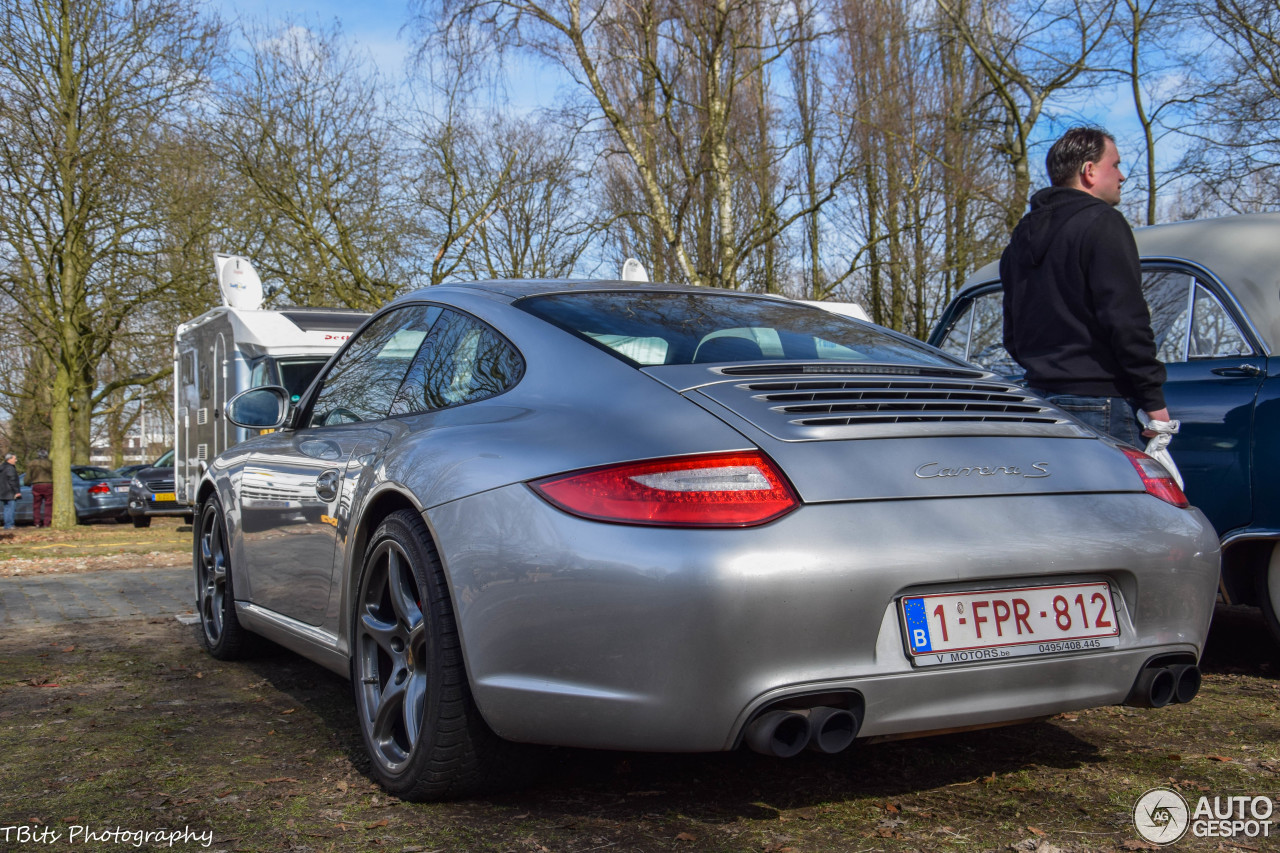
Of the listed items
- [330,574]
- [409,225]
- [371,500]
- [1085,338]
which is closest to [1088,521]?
[1085,338]

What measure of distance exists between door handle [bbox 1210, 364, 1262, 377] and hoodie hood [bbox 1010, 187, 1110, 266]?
884 millimetres

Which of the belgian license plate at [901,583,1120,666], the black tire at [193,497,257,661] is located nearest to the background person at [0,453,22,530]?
the black tire at [193,497,257,661]

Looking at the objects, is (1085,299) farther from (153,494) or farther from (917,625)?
(153,494)

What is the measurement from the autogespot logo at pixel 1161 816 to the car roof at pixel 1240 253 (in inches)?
85.7

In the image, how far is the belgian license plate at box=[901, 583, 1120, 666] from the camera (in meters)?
2.40

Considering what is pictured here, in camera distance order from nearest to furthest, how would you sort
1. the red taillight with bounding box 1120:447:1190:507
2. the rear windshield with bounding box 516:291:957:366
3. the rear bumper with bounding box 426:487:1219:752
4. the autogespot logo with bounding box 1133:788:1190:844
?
the rear bumper with bounding box 426:487:1219:752 → the autogespot logo with bounding box 1133:788:1190:844 → the red taillight with bounding box 1120:447:1190:507 → the rear windshield with bounding box 516:291:957:366

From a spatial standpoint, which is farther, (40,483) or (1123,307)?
(40,483)

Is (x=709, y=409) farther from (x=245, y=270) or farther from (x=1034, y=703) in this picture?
(x=245, y=270)

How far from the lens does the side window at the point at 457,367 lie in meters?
3.05

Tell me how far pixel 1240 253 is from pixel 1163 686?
8.42 feet

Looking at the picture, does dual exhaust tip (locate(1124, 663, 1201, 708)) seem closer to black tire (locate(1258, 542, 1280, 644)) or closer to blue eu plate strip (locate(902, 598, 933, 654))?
blue eu plate strip (locate(902, 598, 933, 654))

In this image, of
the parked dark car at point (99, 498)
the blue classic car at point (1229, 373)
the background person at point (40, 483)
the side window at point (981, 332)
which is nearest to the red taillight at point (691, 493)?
the blue classic car at point (1229, 373)

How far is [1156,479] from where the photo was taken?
2867 millimetres

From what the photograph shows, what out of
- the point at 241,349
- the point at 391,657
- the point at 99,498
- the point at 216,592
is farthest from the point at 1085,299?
the point at 99,498
